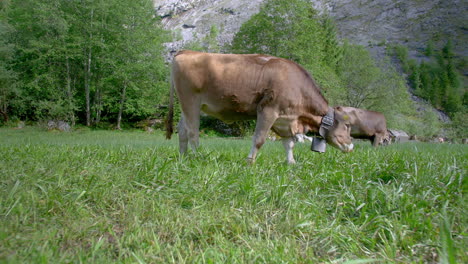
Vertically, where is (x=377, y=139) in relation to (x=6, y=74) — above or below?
above

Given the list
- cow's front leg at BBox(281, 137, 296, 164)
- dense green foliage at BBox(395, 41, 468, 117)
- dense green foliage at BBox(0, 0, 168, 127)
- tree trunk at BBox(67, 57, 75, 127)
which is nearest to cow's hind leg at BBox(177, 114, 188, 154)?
cow's front leg at BBox(281, 137, 296, 164)

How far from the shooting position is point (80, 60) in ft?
101

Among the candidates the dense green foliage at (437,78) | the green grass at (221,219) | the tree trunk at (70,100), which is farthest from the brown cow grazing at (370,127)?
the dense green foliage at (437,78)

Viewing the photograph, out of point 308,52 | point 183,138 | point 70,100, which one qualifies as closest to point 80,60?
point 70,100

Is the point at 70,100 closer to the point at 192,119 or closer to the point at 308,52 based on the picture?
the point at 308,52

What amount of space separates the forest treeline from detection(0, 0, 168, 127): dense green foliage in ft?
0.30

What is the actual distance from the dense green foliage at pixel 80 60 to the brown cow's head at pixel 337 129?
25.6 meters

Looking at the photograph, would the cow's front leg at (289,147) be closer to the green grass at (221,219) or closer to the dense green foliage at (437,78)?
the green grass at (221,219)

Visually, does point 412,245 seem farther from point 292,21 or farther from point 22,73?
point 22,73

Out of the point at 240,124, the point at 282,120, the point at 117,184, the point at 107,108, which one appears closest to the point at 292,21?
the point at 240,124

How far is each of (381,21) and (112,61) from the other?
80514mm

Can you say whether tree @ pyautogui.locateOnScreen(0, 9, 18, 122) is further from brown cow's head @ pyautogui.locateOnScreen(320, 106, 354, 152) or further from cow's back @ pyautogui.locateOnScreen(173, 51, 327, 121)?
brown cow's head @ pyautogui.locateOnScreen(320, 106, 354, 152)

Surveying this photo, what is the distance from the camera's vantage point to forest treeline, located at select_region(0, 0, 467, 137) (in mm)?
27703

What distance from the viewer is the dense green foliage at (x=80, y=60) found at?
89.1 ft
